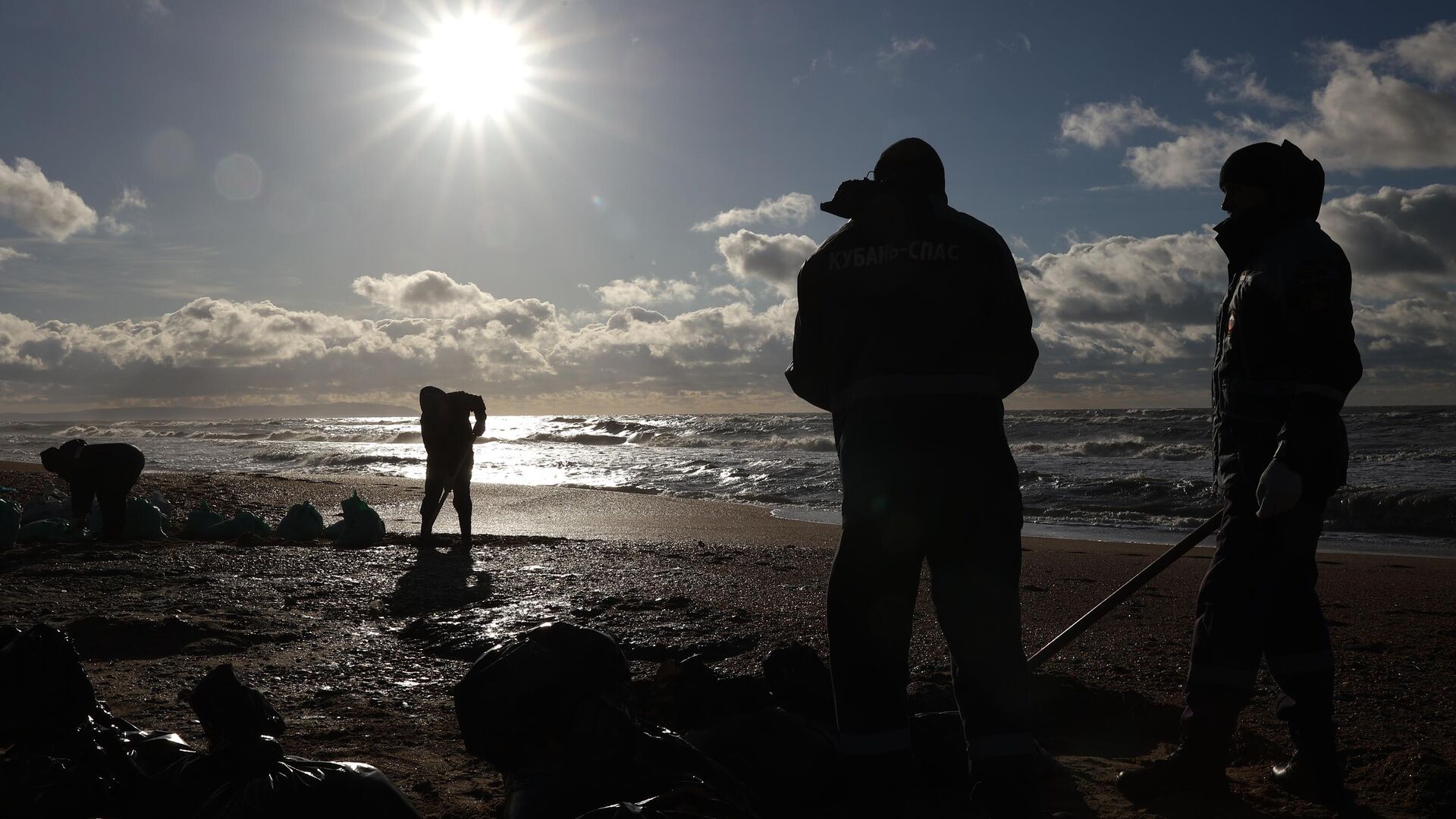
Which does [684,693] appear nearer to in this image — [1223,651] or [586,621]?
[1223,651]

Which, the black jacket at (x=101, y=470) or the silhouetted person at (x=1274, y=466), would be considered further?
the black jacket at (x=101, y=470)

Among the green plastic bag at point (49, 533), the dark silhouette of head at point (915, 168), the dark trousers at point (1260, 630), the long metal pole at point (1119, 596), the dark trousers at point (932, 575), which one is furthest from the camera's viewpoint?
the green plastic bag at point (49, 533)

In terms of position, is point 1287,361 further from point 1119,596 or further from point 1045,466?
point 1045,466

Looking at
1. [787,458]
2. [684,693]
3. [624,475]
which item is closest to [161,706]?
[684,693]

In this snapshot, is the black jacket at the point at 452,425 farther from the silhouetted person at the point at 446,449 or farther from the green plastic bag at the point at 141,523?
the green plastic bag at the point at 141,523

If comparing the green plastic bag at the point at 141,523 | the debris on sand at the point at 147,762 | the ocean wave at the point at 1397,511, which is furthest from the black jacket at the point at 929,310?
the ocean wave at the point at 1397,511

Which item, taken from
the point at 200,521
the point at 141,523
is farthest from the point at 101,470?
the point at 200,521

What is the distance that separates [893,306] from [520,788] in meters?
1.25

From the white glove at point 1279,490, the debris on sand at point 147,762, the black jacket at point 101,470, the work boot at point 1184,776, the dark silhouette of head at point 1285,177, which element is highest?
the dark silhouette of head at point 1285,177

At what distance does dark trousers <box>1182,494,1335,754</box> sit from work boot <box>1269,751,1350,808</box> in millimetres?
29

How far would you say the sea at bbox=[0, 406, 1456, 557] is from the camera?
11664 millimetres

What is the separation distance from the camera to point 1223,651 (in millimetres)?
2443

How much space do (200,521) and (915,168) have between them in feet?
25.2

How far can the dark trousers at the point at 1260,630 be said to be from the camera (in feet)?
7.95
